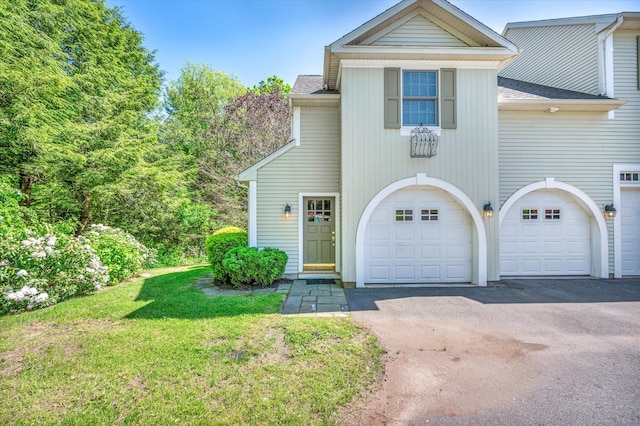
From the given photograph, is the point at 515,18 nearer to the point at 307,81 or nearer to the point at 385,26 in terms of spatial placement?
the point at 385,26

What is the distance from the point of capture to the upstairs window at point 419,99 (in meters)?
6.98

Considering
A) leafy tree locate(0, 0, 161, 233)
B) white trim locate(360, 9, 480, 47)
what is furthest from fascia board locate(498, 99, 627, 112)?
leafy tree locate(0, 0, 161, 233)

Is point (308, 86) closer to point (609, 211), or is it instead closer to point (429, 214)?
point (429, 214)

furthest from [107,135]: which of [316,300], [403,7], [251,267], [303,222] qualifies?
[403,7]

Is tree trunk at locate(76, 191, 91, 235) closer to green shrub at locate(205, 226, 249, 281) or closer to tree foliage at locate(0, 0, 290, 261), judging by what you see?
tree foliage at locate(0, 0, 290, 261)

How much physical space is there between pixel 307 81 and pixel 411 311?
7617mm

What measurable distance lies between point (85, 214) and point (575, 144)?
1656cm

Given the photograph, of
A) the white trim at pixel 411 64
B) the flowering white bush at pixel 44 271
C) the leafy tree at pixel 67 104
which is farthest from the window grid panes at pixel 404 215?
the leafy tree at pixel 67 104

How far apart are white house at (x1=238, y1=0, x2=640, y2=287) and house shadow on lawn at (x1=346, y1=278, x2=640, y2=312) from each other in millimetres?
480

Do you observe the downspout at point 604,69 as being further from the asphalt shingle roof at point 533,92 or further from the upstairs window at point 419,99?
the upstairs window at point 419,99

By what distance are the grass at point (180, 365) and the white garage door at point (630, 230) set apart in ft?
27.7

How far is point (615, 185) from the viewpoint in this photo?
7.77 metres

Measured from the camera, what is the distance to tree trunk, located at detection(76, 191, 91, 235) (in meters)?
11.2

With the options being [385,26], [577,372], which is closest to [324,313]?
[577,372]
